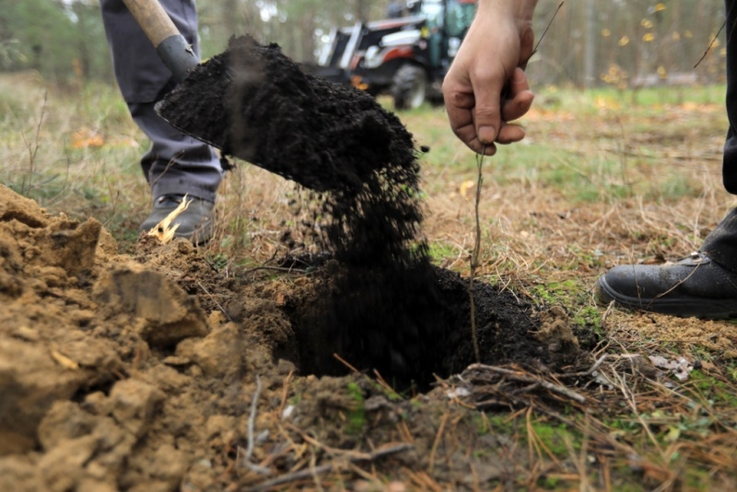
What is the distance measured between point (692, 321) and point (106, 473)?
208 cm

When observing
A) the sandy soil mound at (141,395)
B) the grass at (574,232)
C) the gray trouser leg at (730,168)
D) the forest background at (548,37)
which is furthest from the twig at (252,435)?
the forest background at (548,37)

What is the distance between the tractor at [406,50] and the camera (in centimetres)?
1050

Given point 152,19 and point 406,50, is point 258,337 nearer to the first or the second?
point 152,19

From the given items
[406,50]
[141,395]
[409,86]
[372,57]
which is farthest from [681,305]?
[372,57]

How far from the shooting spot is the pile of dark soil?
171cm

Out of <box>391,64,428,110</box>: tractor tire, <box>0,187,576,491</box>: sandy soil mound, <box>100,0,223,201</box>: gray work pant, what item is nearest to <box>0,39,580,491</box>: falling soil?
<box>0,187,576,491</box>: sandy soil mound

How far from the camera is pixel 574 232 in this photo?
3.11 meters

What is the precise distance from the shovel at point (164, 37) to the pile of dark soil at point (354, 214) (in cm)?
18

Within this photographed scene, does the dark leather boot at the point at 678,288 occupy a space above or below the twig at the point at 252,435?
above

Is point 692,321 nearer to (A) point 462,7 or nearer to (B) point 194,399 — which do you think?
(B) point 194,399

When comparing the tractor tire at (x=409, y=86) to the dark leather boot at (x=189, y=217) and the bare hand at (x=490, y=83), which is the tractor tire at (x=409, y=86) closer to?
the dark leather boot at (x=189, y=217)

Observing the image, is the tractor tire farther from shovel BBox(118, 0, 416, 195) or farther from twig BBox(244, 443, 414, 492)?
twig BBox(244, 443, 414, 492)

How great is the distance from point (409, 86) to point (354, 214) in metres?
9.03

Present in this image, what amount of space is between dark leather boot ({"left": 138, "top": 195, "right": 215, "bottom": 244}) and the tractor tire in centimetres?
815
